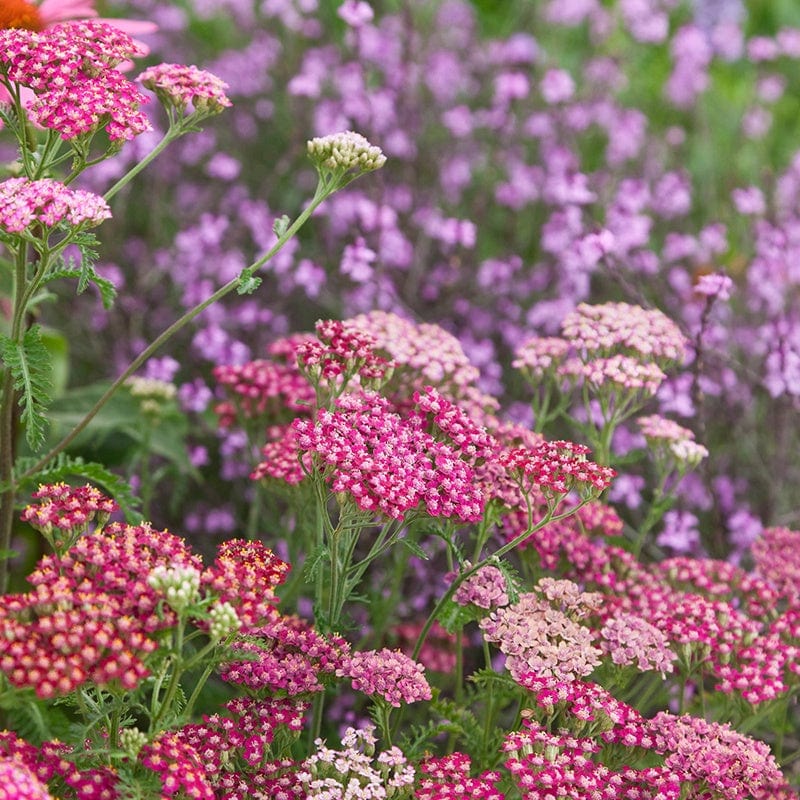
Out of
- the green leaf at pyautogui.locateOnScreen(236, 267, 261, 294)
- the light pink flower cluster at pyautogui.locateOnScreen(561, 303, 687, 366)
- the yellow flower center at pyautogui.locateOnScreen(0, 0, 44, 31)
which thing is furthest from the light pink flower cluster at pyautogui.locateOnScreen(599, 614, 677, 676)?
the yellow flower center at pyautogui.locateOnScreen(0, 0, 44, 31)

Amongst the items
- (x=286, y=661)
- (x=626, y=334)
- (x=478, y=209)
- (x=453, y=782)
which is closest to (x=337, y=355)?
(x=286, y=661)

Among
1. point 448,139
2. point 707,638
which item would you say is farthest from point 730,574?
point 448,139

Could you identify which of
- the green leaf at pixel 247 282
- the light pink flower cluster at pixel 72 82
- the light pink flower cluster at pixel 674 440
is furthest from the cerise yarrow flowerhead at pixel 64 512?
the light pink flower cluster at pixel 674 440

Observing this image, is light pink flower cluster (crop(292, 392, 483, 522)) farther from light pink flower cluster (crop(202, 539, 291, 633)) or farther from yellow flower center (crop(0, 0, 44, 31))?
yellow flower center (crop(0, 0, 44, 31))

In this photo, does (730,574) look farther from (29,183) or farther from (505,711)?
(29,183)

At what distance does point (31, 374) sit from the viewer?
2.14 m

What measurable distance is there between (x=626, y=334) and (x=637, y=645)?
31.9 inches

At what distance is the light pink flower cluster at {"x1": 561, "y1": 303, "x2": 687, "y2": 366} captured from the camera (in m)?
2.79

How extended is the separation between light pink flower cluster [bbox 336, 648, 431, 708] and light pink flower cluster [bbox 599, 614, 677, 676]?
1.28 feet

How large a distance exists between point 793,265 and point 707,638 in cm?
221

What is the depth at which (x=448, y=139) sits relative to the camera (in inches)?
201

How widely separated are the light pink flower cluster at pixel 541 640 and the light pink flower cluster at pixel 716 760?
19 centimetres

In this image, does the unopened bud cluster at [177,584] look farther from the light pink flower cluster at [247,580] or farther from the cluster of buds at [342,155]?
the cluster of buds at [342,155]

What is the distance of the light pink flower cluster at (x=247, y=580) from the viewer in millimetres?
1869
